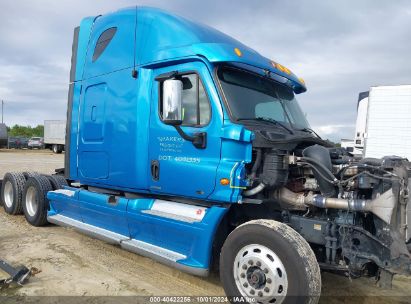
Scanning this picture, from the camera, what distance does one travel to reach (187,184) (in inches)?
194

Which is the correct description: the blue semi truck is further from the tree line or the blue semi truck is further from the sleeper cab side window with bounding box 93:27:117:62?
the tree line

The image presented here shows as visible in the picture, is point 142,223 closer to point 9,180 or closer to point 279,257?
point 279,257

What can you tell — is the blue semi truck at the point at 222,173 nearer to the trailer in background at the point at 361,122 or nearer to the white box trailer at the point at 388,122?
the white box trailer at the point at 388,122

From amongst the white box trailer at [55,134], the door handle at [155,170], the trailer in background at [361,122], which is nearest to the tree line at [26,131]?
the white box trailer at [55,134]

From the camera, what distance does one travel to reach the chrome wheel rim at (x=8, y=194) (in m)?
8.69

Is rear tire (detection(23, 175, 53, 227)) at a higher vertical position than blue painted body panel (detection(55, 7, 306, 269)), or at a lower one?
lower

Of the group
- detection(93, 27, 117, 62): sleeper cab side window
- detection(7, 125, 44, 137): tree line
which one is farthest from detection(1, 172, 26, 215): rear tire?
detection(7, 125, 44, 137): tree line

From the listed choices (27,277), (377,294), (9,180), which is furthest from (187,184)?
(9,180)

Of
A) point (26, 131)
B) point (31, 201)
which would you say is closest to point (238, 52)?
point (31, 201)

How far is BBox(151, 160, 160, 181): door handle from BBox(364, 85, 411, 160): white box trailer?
351 inches

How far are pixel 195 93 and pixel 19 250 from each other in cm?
360

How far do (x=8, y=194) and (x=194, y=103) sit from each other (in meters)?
5.85

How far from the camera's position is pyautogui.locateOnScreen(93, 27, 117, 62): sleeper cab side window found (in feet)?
20.8

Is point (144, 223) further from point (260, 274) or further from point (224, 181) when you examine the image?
point (260, 274)
